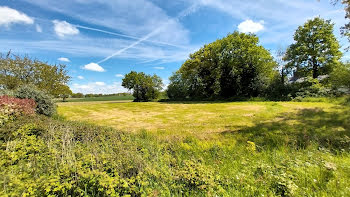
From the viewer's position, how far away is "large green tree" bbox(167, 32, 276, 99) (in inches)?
810

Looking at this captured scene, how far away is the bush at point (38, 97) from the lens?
815 cm

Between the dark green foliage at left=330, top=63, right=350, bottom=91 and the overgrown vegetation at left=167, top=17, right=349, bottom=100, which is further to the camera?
the overgrown vegetation at left=167, top=17, right=349, bottom=100

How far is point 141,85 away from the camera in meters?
32.3

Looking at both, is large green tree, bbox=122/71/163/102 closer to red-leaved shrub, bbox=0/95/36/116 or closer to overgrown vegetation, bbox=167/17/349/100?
overgrown vegetation, bbox=167/17/349/100

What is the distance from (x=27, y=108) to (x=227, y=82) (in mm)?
23012

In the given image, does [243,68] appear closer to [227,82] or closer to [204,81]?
[227,82]

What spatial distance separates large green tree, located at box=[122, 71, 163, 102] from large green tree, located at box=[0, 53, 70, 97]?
17.9 meters

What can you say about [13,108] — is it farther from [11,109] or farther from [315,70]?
[315,70]

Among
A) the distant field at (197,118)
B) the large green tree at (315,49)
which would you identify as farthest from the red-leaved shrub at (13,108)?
the large green tree at (315,49)

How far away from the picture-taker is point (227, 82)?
23562 millimetres

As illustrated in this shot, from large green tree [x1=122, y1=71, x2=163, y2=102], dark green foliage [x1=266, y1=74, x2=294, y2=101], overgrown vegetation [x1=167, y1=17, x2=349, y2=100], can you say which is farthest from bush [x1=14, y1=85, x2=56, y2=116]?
large green tree [x1=122, y1=71, x2=163, y2=102]

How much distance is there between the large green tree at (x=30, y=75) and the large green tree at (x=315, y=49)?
31.1 meters

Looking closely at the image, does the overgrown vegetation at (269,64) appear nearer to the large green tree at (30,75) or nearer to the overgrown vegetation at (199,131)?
the overgrown vegetation at (199,131)

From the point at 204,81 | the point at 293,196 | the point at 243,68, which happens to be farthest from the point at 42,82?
the point at 243,68
